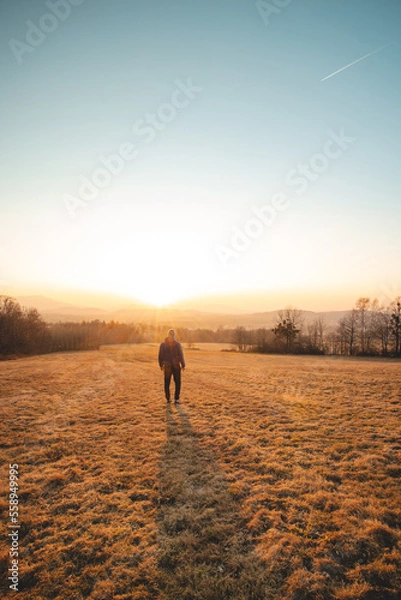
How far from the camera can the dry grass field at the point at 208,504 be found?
133 inches

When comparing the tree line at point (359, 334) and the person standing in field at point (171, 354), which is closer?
the person standing in field at point (171, 354)

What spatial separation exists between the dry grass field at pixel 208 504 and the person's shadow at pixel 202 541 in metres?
0.02

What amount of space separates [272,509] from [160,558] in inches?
81.8

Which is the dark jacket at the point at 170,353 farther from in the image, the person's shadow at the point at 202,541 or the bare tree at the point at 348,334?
the bare tree at the point at 348,334

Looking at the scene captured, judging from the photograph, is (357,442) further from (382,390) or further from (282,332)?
(282,332)

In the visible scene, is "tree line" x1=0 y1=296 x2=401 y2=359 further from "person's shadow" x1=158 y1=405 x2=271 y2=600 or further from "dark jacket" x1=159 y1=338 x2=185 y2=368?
"person's shadow" x1=158 y1=405 x2=271 y2=600

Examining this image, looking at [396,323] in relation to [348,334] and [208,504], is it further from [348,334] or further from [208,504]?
[208,504]

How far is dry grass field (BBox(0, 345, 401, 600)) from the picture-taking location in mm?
3387

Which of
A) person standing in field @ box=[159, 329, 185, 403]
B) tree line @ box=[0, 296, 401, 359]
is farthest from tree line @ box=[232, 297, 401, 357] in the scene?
person standing in field @ box=[159, 329, 185, 403]

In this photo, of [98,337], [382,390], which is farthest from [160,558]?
[98,337]

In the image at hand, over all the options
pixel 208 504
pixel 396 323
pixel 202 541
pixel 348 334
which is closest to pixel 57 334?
pixel 348 334

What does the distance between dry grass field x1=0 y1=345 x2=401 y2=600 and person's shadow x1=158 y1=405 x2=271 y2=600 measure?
0.06ft

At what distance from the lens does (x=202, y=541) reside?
3973mm

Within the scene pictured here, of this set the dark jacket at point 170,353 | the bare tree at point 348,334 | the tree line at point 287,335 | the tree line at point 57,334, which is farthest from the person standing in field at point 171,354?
the bare tree at point 348,334
